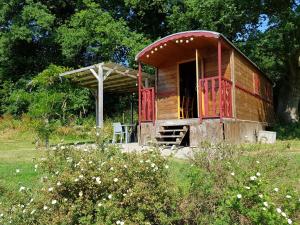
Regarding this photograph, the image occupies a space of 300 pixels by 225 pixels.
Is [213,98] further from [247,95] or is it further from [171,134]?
[247,95]

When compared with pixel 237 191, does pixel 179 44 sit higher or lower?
higher

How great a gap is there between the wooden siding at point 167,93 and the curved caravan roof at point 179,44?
421mm

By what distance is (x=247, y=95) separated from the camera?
13.4 meters

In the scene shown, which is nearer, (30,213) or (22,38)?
(30,213)

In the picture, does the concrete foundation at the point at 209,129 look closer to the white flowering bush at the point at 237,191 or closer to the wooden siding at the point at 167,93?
the wooden siding at the point at 167,93

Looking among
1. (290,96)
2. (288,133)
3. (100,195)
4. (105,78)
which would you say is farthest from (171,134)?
(290,96)

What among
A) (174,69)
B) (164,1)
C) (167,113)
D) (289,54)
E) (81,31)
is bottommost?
(167,113)

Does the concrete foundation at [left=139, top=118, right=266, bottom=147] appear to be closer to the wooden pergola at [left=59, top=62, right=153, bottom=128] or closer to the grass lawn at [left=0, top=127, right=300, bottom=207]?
the wooden pergola at [left=59, top=62, right=153, bottom=128]

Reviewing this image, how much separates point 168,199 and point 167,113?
9994 millimetres

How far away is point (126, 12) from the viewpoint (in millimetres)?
26641

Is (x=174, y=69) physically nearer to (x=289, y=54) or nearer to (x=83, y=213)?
(x=289, y=54)

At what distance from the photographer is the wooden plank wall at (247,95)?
12.3m

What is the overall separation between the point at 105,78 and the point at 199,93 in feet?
12.1

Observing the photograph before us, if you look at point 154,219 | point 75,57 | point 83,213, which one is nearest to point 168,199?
point 154,219
